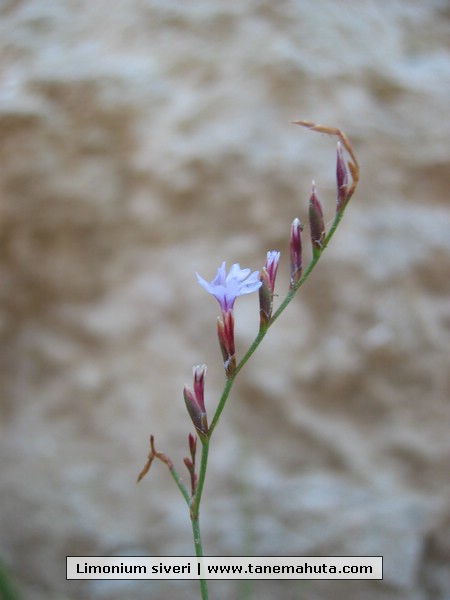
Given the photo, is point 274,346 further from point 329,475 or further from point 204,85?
point 204,85

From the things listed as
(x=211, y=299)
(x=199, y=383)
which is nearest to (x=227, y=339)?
(x=199, y=383)

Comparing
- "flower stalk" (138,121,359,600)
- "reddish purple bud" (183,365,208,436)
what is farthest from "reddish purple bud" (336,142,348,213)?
"reddish purple bud" (183,365,208,436)

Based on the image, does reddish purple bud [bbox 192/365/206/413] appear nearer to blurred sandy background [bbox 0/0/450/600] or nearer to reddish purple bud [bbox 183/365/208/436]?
reddish purple bud [bbox 183/365/208/436]

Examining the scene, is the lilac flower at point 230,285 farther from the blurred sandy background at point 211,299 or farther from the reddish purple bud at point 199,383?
the blurred sandy background at point 211,299

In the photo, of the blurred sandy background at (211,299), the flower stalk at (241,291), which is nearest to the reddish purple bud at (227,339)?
the flower stalk at (241,291)
